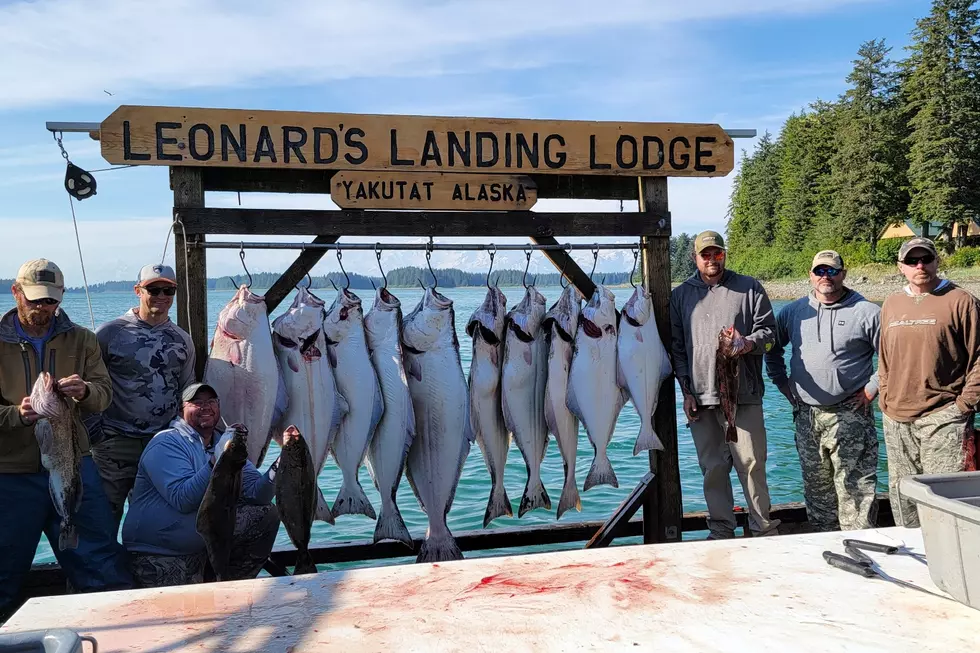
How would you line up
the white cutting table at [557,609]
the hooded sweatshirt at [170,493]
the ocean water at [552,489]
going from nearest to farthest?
the white cutting table at [557,609]
the hooded sweatshirt at [170,493]
the ocean water at [552,489]

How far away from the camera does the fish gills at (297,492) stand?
11.9ft

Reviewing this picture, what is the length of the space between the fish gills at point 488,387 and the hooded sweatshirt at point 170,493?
4.14ft

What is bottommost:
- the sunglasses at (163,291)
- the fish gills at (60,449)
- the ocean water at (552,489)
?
the ocean water at (552,489)

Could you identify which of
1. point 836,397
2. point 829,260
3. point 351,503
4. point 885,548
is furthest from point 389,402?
point 829,260

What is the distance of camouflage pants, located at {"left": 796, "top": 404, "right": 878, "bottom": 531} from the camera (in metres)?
4.83

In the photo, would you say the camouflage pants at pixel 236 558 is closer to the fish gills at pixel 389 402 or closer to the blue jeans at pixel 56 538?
the blue jeans at pixel 56 538

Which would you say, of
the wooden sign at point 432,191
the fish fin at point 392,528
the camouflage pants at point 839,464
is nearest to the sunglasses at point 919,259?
the camouflage pants at point 839,464

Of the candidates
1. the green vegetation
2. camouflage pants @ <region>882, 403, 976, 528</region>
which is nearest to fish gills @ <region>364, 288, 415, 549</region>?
camouflage pants @ <region>882, 403, 976, 528</region>

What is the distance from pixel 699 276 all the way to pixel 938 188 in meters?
51.2

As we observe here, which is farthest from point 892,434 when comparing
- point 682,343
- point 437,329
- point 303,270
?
point 303,270

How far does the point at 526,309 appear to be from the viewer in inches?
187

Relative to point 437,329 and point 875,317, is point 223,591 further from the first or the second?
point 875,317

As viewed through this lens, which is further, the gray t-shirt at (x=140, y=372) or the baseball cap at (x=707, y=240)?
the baseball cap at (x=707, y=240)

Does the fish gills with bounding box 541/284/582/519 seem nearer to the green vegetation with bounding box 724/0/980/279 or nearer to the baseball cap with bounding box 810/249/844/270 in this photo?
the baseball cap with bounding box 810/249/844/270
